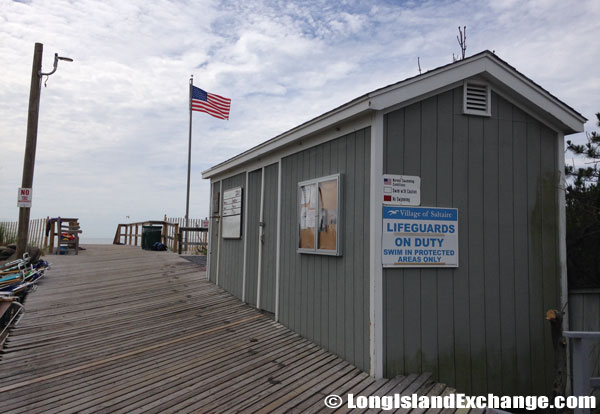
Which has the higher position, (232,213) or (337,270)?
(232,213)

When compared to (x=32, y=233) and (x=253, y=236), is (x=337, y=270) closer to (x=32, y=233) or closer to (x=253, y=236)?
(x=253, y=236)

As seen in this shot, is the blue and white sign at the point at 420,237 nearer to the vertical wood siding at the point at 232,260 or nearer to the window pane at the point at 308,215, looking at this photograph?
the window pane at the point at 308,215

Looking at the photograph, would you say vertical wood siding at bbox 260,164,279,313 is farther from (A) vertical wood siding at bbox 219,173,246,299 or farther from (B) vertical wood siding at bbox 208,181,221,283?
(B) vertical wood siding at bbox 208,181,221,283

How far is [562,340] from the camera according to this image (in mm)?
4953

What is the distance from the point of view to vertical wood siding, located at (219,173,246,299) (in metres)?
8.21

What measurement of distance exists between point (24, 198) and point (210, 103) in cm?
910

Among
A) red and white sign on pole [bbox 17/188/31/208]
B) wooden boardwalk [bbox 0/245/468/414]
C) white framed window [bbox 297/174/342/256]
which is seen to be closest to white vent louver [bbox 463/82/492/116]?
white framed window [bbox 297/174/342/256]

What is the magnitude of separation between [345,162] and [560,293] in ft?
10.3

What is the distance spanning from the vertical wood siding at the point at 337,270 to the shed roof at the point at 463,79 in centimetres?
29

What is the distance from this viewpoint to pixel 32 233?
17.3 metres

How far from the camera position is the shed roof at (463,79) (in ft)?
14.6

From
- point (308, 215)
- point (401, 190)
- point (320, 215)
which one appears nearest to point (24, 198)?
point (308, 215)

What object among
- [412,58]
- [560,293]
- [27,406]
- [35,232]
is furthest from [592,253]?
[35,232]

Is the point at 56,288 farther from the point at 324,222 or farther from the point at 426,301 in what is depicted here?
the point at 426,301
